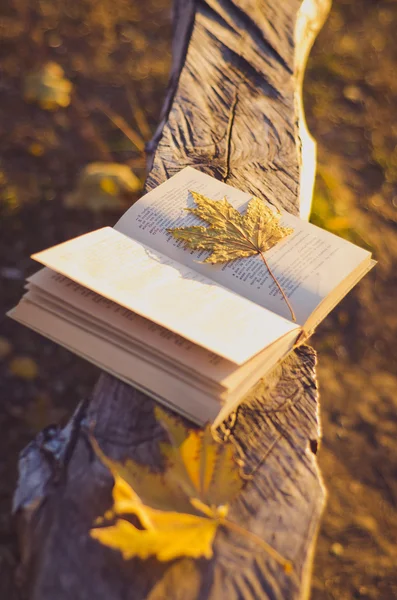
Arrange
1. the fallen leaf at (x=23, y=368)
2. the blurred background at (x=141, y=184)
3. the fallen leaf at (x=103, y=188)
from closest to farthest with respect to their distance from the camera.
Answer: the blurred background at (x=141, y=184), the fallen leaf at (x=23, y=368), the fallen leaf at (x=103, y=188)

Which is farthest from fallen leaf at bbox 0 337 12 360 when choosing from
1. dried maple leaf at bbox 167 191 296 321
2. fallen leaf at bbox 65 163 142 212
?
dried maple leaf at bbox 167 191 296 321

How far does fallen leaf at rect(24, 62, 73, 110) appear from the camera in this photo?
2641mm

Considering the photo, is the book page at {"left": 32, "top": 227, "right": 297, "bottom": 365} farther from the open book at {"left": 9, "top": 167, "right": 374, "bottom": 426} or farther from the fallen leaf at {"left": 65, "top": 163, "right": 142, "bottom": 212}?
the fallen leaf at {"left": 65, "top": 163, "right": 142, "bottom": 212}

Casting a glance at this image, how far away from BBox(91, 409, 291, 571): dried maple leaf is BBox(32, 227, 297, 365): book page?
5.7 inches

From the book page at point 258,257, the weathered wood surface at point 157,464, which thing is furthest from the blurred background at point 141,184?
the book page at point 258,257

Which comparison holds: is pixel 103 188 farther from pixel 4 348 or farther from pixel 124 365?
pixel 124 365

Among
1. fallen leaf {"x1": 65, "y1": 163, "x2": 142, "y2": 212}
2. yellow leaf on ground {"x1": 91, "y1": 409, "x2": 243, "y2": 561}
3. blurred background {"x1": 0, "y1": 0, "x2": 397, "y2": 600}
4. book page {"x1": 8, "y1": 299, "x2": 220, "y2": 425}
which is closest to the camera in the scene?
yellow leaf on ground {"x1": 91, "y1": 409, "x2": 243, "y2": 561}

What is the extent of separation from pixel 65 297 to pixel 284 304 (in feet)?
1.32

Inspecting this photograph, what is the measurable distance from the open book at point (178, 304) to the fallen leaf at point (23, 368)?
0.87 metres

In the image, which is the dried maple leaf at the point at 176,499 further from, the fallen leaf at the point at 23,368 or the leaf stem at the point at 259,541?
the fallen leaf at the point at 23,368

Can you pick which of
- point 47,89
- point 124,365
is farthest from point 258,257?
point 47,89

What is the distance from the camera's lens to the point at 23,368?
1.86 m

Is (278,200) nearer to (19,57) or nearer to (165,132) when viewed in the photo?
(165,132)

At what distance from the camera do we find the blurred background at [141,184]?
1.76 m
